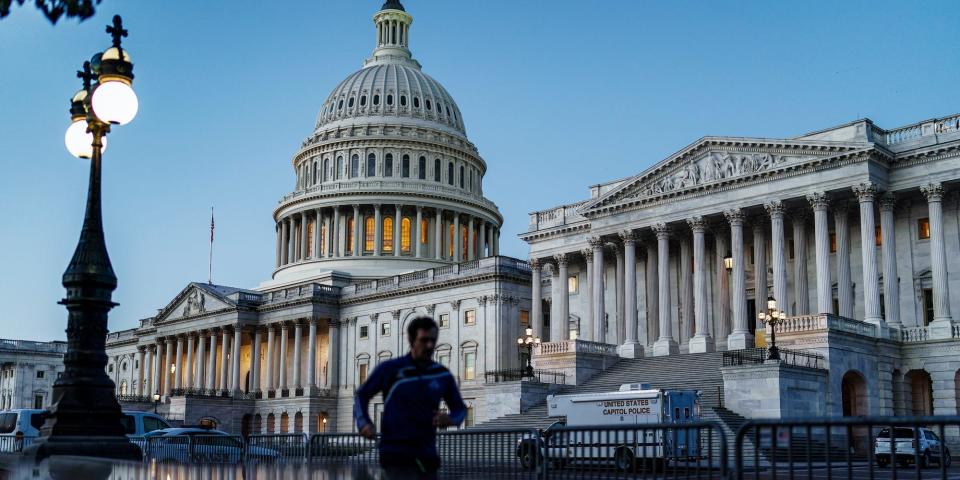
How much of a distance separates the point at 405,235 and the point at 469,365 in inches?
1308

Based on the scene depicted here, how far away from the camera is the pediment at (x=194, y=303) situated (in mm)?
103812

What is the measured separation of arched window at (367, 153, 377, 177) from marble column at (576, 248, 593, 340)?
1895 inches

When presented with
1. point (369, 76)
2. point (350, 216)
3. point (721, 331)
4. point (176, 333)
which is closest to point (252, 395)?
point (176, 333)

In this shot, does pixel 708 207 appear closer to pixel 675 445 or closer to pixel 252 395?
pixel 675 445

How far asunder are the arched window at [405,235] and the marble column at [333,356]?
59.2ft

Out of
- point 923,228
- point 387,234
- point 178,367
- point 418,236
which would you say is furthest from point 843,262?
point 178,367

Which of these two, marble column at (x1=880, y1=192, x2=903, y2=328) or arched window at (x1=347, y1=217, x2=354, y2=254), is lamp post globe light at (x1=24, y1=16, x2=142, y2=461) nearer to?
marble column at (x1=880, y1=192, x2=903, y2=328)

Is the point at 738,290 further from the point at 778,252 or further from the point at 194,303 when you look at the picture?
the point at 194,303

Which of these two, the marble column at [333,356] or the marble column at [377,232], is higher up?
the marble column at [377,232]

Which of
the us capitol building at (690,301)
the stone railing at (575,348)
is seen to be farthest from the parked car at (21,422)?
the stone railing at (575,348)

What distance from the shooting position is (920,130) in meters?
A: 56.2

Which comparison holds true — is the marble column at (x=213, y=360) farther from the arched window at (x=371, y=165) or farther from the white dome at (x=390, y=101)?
the white dome at (x=390, y=101)

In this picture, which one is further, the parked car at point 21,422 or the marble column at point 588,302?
the marble column at point 588,302

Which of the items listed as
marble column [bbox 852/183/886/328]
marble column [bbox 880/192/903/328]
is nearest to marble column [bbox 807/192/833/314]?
marble column [bbox 852/183/886/328]
